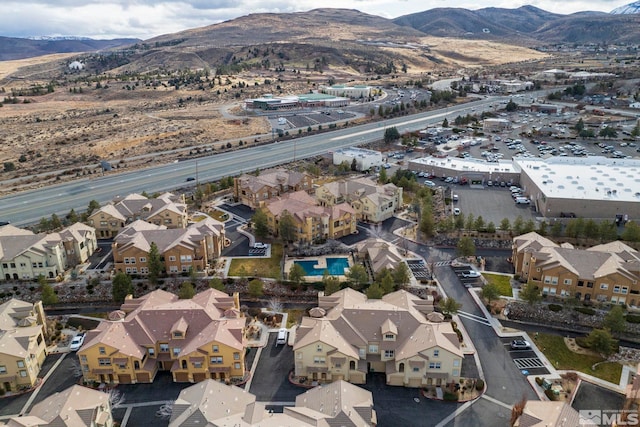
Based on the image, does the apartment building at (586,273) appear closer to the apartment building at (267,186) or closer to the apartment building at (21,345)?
the apartment building at (267,186)

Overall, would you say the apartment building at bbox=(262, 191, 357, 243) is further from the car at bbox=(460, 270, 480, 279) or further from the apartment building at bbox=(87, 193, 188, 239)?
the car at bbox=(460, 270, 480, 279)

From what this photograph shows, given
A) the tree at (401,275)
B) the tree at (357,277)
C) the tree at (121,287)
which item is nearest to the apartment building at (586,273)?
the tree at (401,275)

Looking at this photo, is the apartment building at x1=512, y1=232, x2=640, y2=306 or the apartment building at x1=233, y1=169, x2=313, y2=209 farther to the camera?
the apartment building at x1=233, y1=169, x2=313, y2=209

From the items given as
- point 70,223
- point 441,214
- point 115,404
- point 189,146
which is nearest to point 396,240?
point 441,214

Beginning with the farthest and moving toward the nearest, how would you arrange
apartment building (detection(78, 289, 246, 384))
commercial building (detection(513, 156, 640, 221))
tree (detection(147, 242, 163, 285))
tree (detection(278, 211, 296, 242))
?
commercial building (detection(513, 156, 640, 221))
tree (detection(278, 211, 296, 242))
tree (detection(147, 242, 163, 285))
apartment building (detection(78, 289, 246, 384))

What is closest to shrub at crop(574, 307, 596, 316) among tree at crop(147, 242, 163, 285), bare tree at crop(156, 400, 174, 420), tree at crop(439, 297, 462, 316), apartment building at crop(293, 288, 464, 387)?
tree at crop(439, 297, 462, 316)

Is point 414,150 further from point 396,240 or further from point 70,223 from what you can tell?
point 70,223
